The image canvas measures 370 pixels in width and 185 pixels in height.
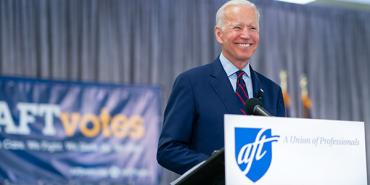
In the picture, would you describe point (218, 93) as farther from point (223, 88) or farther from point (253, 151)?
point (253, 151)

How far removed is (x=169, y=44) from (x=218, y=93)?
6.29 metres

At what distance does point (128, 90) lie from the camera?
26.3 feet

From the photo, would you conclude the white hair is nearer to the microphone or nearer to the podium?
the microphone

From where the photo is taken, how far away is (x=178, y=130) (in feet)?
7.23

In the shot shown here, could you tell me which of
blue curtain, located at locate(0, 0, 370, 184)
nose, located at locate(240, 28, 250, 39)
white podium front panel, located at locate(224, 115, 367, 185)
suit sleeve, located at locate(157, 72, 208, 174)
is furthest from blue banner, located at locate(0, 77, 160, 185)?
white podium front panel, located at locate(224, 115, 367, 185)

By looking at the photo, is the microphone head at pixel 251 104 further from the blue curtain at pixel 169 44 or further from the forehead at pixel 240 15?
the blue curtain at pixel 169 44

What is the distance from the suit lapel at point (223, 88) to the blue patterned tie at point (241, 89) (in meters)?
0.02

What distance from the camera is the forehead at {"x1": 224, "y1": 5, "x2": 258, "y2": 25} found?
2285 mm

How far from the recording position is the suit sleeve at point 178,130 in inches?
82.7

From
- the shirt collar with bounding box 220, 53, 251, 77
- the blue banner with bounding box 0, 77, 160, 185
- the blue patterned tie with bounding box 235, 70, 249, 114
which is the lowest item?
the blue banner with bounding box 0, 77, 160, 185

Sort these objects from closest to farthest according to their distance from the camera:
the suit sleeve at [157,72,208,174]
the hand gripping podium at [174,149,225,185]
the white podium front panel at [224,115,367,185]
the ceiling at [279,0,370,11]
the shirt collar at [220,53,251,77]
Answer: the white podium front panel at [224,115,367,185], the hand gripping podium at [174,149,225,185], the suit sleeve at [157,72,208,174], the shirt collar at [220,53,251,77], the ceiling at [279,0,370,11]

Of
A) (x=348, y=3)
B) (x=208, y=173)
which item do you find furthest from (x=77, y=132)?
(x=208, y=173)

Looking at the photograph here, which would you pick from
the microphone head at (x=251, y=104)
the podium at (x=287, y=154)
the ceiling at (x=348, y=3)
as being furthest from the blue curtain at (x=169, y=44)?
the podium at (x=287, y=154)

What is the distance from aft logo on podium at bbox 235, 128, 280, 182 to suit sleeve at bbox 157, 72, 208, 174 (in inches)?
Answer: 17.5
